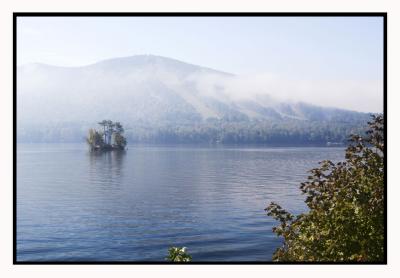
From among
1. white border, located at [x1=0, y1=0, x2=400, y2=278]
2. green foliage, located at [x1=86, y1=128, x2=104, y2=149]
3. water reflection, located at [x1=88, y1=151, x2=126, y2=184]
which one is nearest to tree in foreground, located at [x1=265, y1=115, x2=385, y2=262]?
white border, located at [x1=0, y1=0, x2=400, y2=278]

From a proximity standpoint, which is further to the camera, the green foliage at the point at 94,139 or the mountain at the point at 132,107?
the mountain at the point at 132,107

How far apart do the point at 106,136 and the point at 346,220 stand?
1894 cm

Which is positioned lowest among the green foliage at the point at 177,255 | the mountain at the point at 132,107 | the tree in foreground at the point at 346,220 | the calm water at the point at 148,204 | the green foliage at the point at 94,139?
the calm water at the point at 148,204

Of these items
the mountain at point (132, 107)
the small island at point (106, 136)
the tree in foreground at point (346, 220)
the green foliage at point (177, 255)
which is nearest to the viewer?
the tree in foreground at point (346, 220)

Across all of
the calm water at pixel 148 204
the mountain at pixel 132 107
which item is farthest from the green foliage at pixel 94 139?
the calm water at pixel 148 204

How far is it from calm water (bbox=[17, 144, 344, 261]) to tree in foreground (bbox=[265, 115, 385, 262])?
606 centimetres

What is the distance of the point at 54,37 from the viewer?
10969 millimetres

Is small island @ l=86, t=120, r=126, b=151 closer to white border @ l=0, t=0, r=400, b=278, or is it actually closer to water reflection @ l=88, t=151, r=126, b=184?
water reflection @ l=88, t=151, r=126, b=184

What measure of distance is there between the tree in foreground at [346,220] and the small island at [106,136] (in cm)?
1624

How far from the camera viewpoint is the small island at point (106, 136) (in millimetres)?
23688
